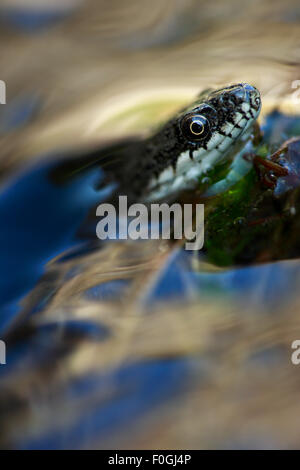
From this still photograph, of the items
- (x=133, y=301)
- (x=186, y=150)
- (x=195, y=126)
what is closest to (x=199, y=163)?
(x=186, y=150)

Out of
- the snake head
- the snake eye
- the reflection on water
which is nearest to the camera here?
the reflection on water

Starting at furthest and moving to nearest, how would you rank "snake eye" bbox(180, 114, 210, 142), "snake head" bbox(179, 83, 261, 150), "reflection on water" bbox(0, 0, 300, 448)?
"snake eye" bbox(180, 114, 210, 142), "snake head" bbox(179, 83, 261, 150), "reflection on water" bbox(0, 0, 300, 448)

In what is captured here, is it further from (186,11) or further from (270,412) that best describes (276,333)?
(186,11)

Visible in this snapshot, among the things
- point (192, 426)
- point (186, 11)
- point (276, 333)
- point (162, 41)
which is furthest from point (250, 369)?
point (186, 11)

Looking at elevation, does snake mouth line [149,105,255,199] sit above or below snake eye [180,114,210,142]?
below

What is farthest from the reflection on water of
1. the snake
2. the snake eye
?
the snake eye

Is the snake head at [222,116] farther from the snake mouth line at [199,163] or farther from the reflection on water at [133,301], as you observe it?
the reflection on water at [133,301]

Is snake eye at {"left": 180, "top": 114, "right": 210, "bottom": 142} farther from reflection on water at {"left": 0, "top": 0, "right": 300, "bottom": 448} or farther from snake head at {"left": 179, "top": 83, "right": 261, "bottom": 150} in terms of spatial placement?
reflection on water at {"left": 0, "top": 0, "right": 300, "bottom": 448}
